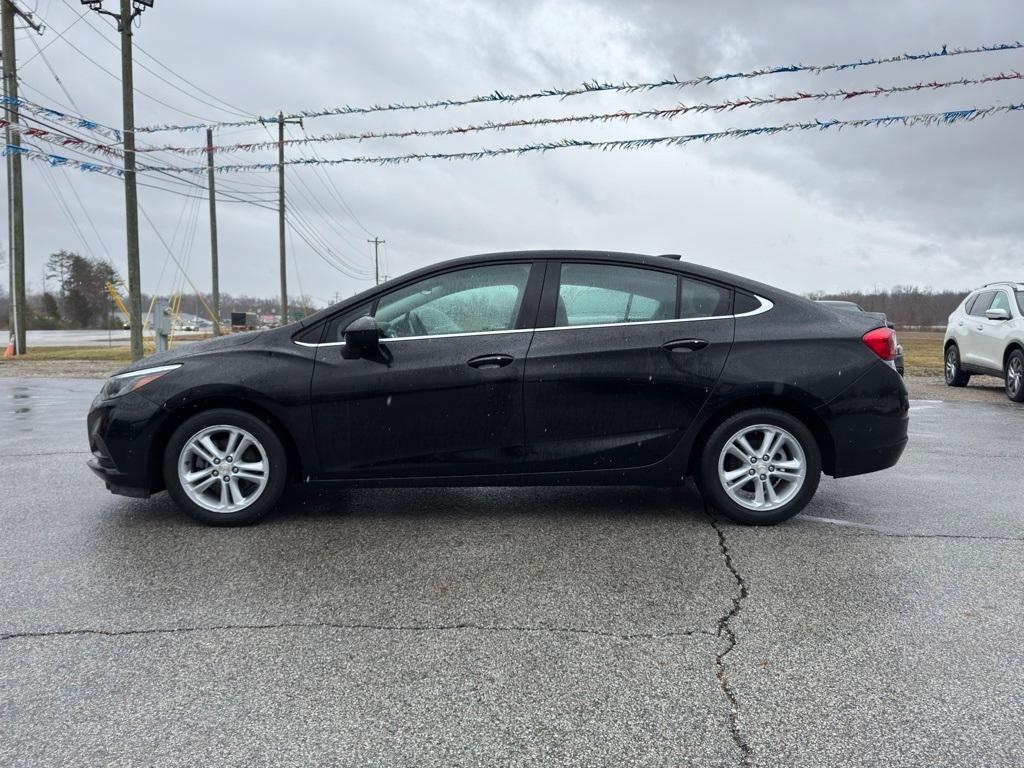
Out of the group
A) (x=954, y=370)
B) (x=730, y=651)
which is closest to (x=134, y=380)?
(x=730, y=651)

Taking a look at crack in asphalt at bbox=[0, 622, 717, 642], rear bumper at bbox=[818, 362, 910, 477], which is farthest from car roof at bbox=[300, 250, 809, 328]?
crack in asphalt at bbox=[0, 622, 717, 642]

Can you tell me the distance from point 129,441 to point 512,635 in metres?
2.72

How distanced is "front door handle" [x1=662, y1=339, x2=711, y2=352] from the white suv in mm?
9359

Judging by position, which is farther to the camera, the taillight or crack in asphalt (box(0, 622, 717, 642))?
the taillight

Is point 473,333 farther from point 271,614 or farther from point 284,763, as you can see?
point 284,763

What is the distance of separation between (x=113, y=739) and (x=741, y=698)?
1.93 meters

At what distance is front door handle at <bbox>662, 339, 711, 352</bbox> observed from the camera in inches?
189

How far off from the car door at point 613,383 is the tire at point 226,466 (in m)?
1.47

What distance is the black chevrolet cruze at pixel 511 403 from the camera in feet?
15.5

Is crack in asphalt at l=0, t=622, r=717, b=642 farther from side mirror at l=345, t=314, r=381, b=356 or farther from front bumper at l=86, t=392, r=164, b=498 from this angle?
side mirror at l=345, t=314, r=381, b=356

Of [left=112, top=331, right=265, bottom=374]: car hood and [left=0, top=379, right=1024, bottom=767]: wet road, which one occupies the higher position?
[left=112, top=331, right=265, bottom=374]: car hood

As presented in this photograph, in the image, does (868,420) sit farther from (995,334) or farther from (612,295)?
(995,334)

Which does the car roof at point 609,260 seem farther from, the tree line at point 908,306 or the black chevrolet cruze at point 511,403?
the tree line at point 908,306

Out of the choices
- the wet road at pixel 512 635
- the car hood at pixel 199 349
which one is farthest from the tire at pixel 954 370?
the car hood at pixel 199 349
